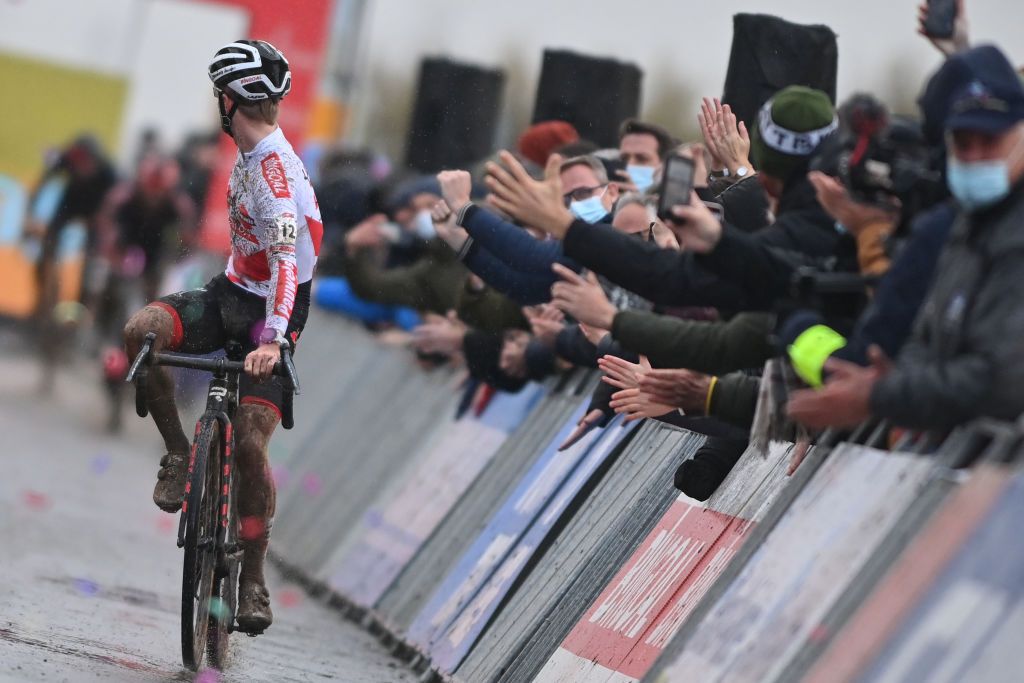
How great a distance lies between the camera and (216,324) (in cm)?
939

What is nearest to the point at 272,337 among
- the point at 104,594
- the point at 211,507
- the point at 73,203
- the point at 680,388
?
the point at 211,507

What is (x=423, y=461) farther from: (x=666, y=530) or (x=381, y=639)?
(x=666, y=530)

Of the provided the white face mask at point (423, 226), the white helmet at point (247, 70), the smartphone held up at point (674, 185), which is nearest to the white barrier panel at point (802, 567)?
the smartphone held up at point (674, 185)

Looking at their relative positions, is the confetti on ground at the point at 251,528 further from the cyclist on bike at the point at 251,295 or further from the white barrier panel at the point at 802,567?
Result: the white barrier panel at the point at 802,567

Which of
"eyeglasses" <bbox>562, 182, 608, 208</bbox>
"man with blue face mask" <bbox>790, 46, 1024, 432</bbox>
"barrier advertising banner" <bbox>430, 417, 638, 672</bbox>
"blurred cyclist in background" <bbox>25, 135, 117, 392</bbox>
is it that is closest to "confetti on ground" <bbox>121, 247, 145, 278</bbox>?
"blurred cyclist in background" <bbox>25, 135, 117, 392</bbox>

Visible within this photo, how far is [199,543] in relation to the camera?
862 cm

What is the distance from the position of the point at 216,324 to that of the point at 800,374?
3564 millimetres

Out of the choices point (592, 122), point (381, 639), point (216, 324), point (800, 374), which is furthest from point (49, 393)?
point (800, 374)

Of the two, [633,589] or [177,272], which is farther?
[177,272]

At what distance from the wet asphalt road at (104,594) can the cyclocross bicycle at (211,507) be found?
0.20 metres

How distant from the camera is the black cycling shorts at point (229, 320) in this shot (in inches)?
366

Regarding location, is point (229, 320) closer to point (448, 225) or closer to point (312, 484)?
point (448, 225)

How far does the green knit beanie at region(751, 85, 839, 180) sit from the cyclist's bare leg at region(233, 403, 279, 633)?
8.66ft

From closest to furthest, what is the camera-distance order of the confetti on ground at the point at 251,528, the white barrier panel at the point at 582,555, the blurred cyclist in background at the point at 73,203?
the white barrier panel at the point at 582,555, the confetti on ground at the point at 251,528, the blurred cyclist in background at the point at 73,203
